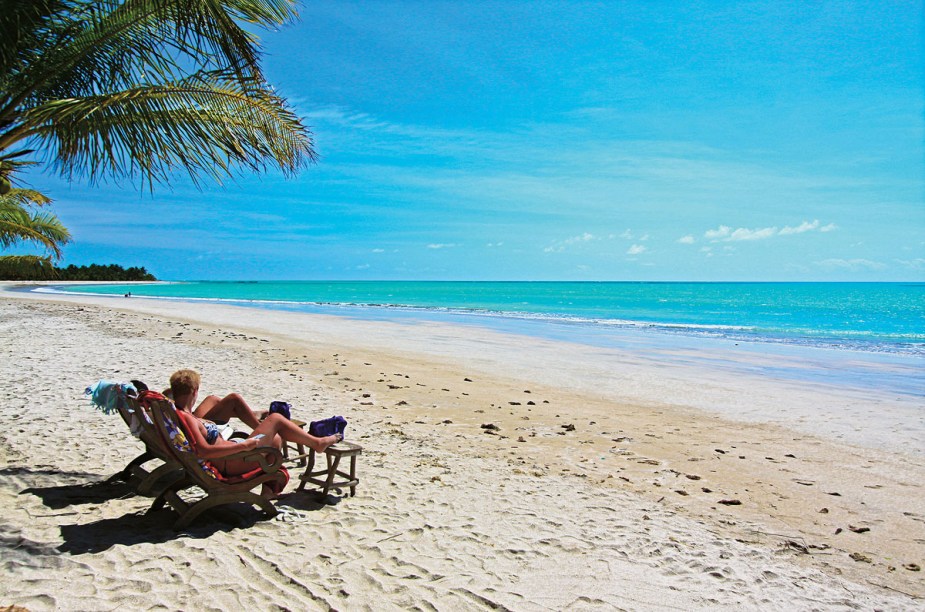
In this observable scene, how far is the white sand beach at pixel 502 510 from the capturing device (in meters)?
3.65

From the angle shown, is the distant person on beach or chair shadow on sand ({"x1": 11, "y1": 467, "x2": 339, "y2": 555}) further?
the distant person on beach

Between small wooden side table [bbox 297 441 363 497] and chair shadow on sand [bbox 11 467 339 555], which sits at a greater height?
small wooden side table [bbox 297 441 363 497]

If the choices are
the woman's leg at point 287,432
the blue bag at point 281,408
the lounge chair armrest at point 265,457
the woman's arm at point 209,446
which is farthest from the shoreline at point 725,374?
the woman's arm at point 209,446

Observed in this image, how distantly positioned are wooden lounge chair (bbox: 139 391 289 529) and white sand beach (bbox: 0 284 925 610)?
17 cm

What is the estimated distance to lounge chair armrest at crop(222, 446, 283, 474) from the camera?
14.1 ft

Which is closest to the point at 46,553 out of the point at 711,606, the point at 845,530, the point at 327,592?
the point at 327,592

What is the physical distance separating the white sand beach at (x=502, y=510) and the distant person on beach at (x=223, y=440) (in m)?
0.44

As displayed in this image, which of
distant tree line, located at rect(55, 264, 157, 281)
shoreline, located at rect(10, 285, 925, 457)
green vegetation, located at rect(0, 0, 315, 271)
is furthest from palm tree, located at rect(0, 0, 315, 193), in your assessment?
distant tree line, located at rect(55, 264, 157, 281)

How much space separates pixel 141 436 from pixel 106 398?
15.5 inches

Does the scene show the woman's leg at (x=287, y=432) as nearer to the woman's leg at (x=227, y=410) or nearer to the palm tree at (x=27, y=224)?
the woman's leg at (x=227, y=410)

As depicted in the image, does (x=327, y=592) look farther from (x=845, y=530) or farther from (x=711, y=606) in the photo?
(x=845, y=530)

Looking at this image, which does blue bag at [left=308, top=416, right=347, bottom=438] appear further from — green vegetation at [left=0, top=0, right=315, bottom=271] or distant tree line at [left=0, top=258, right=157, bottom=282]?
distant tree line at [left=0, top=258, right=157, bottom=282]

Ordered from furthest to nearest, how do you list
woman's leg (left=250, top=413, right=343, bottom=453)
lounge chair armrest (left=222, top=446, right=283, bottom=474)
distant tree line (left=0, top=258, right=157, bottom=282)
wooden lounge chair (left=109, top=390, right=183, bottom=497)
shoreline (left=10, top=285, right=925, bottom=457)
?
distant tree line (left=0, top=258, right=157, bottom=282), shoreline (left=10, top=285, right=925, bottom=457), woman's leg (left=250, top=413, right=343, bottom=453), lounge chair armrest (left=222, top=446, right=283, bottom=474), wooden lounge chair (left=109, top=390, right=183, bottom=497)

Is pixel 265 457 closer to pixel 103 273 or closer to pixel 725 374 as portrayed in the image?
pixel 725 374
